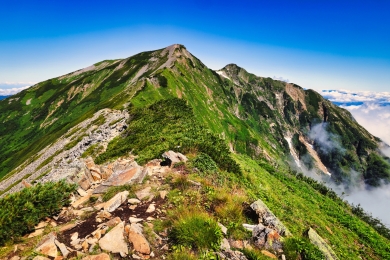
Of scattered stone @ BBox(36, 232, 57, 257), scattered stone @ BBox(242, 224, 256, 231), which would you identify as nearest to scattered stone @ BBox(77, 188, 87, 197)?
scattered stone @ BBox(36, 232, 57, 257)

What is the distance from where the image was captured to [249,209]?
1124cm

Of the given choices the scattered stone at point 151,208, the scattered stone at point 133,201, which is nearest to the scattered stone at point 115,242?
the scattered stone at point 151,208

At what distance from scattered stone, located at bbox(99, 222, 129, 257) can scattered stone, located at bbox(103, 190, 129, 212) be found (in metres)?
2.01

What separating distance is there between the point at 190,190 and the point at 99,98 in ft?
524

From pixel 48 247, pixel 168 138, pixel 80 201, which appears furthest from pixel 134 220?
pixel 168 138

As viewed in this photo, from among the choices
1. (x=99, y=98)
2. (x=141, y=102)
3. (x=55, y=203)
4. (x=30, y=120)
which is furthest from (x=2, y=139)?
(x=55, y=203)

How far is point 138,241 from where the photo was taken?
7.96m

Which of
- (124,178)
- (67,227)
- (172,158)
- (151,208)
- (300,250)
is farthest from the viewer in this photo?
(172,158)

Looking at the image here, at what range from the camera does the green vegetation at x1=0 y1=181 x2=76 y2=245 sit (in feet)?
28.8

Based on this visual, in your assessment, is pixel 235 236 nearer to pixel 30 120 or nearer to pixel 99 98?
pixel 99 98

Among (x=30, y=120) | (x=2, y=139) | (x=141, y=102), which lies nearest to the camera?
(x=141, y=102)

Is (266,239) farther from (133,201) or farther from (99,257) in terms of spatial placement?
(99,257)

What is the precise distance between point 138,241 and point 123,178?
645cm

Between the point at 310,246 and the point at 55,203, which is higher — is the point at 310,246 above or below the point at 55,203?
below
